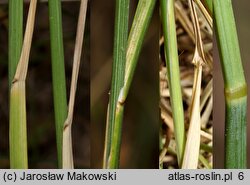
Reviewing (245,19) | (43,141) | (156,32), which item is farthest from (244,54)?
(43,141)

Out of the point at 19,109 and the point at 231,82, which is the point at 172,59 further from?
the point at 19,109

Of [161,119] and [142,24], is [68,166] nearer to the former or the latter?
[161,119]

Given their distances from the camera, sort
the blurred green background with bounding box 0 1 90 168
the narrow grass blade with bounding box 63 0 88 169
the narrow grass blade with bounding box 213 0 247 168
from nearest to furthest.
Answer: the narrow grass blade with bounding box 213 0 247 168 → the narrow grass blade with bounding box 63 0 88 169 → the blurred green background with bounding box 0 1 90 168

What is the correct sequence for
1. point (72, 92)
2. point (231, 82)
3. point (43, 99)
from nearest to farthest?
point (231, 82)
point (72, 92)
point (43, 99)

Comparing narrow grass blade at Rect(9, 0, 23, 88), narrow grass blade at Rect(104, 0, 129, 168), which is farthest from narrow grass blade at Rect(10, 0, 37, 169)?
narrow grass blade at Rect(104, 0, 129, 168)

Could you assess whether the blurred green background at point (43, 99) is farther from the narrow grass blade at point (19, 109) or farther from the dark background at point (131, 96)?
the narrow grass blade at point (19, 109)

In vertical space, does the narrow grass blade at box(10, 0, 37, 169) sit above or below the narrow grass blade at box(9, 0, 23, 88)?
below

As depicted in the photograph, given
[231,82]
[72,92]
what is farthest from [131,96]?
[231,82]

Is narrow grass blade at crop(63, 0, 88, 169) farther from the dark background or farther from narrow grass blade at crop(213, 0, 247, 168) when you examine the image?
narrow grass blade at crop(213, 0, 247, 168)
